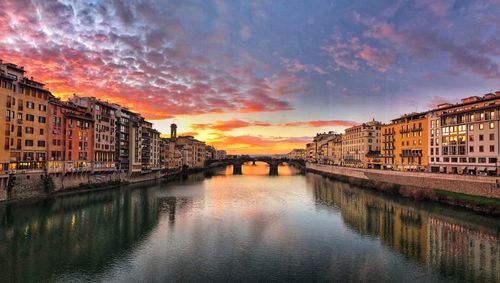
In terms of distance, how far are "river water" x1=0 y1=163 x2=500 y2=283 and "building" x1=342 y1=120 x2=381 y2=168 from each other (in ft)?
205

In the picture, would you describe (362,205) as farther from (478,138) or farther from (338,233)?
(478,138)

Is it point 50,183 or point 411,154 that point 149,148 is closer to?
point 50,183

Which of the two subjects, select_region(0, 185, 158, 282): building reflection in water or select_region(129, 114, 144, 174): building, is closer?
select_region(0, 185, 158, 282): building reflection in water

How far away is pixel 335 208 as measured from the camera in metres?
56.2

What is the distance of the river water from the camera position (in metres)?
25.0

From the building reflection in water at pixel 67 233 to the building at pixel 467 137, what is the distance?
2572 inches

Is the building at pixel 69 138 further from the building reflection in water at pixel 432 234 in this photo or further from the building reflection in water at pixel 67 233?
the building reflection in water at pixel 432 234

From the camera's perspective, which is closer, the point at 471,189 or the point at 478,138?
the point at 471,189

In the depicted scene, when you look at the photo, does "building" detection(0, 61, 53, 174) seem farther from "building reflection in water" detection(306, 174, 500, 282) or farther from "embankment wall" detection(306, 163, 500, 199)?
"embankment wall" detection(306, 163, 500, 199)

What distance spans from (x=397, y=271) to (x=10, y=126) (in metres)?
60.6

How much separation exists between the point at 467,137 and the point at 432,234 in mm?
40060

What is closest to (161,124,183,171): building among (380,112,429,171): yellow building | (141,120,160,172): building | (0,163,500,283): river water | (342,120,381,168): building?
(141,120,160,172): building

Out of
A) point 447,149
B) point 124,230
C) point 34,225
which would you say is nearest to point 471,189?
point 447,149

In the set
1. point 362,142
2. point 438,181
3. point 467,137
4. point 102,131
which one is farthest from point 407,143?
point 102,131
